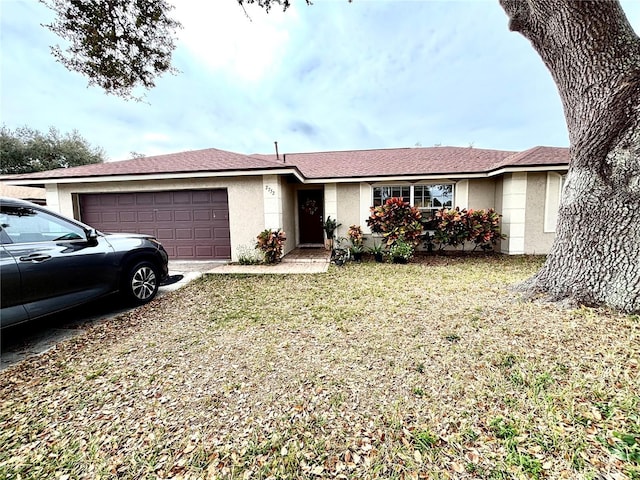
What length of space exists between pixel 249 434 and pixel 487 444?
159 cm

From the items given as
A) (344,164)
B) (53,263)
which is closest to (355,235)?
(344,164)

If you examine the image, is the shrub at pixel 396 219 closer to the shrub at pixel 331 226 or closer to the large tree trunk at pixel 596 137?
the shrub at pixel 331 226

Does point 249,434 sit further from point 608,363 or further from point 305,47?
point 305,47

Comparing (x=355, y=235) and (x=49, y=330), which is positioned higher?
(x=355, y=235)

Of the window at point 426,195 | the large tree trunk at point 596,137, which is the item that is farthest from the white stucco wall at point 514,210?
the large tree trunk at point 596,137

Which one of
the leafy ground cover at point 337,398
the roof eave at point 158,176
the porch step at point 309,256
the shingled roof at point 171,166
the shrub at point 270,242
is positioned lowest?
the leafy ground cover at point 337,398

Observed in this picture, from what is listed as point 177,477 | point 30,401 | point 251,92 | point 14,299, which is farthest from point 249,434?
point 251,92

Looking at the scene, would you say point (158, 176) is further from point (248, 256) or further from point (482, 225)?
point (482, 225)

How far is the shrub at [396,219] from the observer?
26.4ft

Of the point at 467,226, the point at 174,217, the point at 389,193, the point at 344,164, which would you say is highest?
the point at 344,164

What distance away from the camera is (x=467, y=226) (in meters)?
8.22

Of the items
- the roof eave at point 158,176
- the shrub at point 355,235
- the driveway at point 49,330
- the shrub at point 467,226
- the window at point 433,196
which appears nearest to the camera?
the driveway at point 49,330

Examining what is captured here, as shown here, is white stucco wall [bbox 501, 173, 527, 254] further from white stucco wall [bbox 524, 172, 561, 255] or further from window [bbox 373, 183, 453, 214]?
window [bbox 373, 183, 453, 214]

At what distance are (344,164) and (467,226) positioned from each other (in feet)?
16.1
